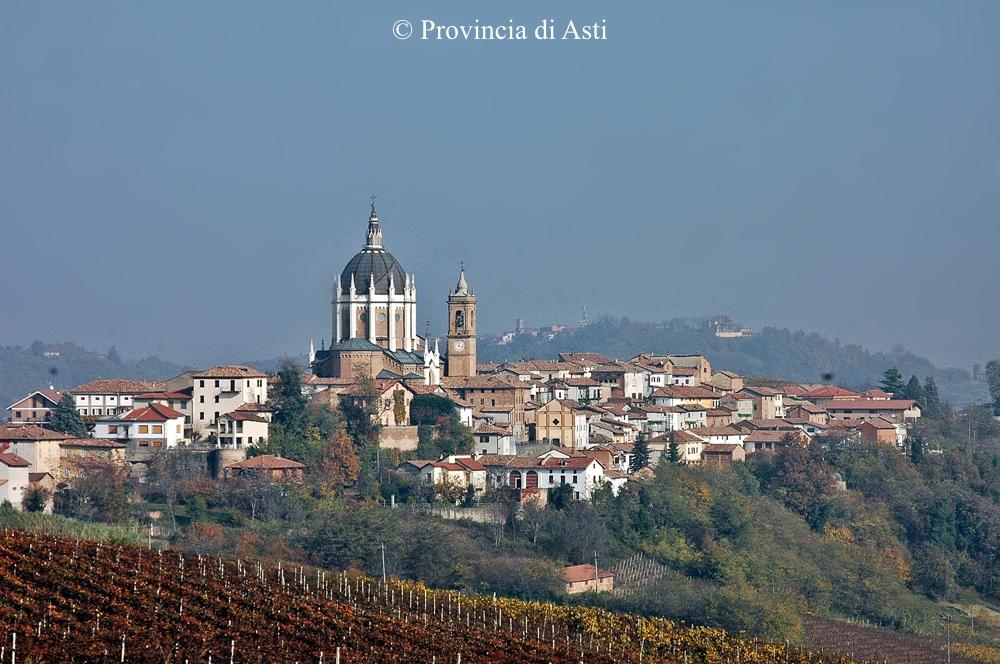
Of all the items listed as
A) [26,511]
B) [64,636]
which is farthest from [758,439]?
[64,636]

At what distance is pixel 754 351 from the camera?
6718 inches

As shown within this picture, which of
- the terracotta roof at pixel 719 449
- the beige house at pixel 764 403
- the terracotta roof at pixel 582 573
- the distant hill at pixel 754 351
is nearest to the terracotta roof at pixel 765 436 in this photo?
the terracotta roof at pixel 719 449

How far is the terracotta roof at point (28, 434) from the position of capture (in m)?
45.1

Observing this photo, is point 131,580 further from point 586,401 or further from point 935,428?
point 935,428

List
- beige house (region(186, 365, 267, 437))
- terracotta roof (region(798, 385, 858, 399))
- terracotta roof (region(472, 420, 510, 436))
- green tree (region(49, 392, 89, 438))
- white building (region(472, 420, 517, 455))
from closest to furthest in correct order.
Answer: green tree (region(49, 392, 89, 438)) → beige house (region(186, 365, 267, 437)) → white building (region(472, 420, 517, 455)) → terracotta roof (region(472, 420, 510, 436)) → terracotta roof (region(798, 385, 858, 399))

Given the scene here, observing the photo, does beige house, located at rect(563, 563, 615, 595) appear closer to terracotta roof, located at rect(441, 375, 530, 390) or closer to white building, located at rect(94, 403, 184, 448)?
white building, located at rect(94, 403, 184, 448)

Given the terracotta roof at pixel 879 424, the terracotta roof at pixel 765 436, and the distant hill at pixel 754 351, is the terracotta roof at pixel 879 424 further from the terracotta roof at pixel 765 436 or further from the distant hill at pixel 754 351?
the distant hill at pixel 754 351

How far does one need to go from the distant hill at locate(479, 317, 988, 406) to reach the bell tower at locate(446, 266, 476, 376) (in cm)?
8797

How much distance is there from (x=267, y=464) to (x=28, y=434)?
18.7ft

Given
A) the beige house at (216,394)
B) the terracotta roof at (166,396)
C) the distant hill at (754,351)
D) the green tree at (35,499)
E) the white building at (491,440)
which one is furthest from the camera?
the distant hill at (754,351)

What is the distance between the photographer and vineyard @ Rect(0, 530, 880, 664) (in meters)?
25.2

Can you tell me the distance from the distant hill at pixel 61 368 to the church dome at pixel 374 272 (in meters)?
60.1

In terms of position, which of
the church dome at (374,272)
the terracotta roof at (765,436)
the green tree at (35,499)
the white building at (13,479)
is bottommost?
the green tree at (35,499)

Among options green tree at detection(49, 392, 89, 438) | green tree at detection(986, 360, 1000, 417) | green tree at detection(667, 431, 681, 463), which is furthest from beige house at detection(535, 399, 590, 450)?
green tree at detection(986, 360, 1000, 417)
